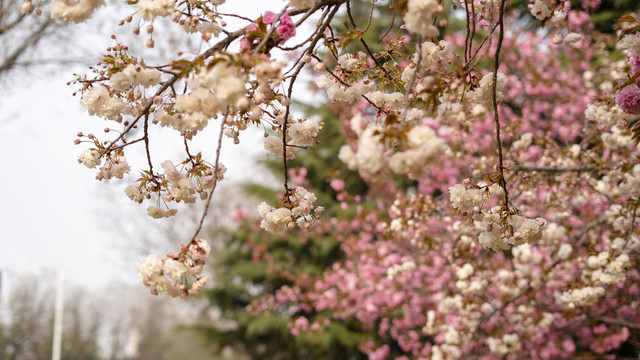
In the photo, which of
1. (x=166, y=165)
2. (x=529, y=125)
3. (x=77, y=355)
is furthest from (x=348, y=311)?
(x=77, y=355)

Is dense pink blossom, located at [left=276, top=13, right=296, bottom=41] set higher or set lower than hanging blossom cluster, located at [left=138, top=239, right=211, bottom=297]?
higher

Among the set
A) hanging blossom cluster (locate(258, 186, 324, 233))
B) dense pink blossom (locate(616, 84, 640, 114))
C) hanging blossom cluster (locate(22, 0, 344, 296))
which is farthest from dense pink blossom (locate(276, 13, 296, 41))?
dense pink blossom (locate(616, 84, 640, 114))

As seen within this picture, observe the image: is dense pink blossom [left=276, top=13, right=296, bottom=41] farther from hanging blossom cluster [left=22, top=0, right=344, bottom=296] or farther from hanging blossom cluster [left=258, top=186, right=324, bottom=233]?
hanging blossom cluster [left=258, top=186, right=324, bottom=233]

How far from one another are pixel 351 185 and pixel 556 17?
26.5 feet

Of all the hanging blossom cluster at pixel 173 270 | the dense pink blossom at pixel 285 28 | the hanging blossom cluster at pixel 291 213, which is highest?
the dense pink blossom at pixel 285 28

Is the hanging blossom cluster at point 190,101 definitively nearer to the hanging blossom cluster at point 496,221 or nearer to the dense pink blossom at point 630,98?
the hanging blossom cluster at point 496,221

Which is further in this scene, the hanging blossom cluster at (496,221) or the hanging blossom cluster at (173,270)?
the hanging blossom cluster at (496,221)

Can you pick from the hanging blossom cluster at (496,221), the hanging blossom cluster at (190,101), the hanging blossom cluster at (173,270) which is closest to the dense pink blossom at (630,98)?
the hanging blossom cluster at (496,221)

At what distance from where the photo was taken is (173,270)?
1154 mm

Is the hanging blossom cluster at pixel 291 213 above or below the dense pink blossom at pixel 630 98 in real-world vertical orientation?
below

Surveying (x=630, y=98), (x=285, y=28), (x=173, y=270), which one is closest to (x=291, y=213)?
(x=173, y=270)

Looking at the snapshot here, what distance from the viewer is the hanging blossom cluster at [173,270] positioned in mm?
1157

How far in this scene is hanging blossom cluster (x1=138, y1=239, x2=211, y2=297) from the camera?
1.16 meters

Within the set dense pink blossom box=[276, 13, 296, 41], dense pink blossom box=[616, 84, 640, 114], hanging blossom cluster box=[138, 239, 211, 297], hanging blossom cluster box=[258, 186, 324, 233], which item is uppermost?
dense pink blossom box=[276, 13, 296, 41]
